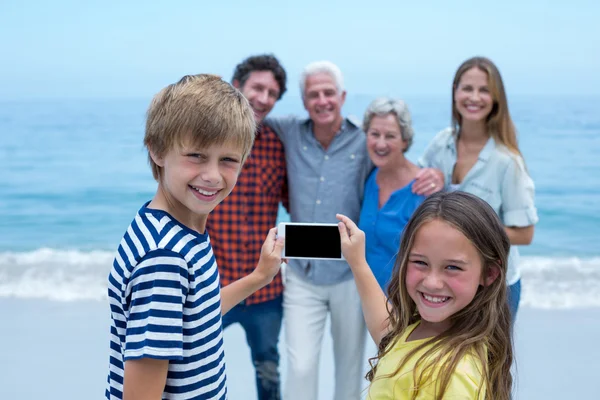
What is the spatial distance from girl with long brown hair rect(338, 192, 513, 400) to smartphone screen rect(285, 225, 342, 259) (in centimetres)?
52

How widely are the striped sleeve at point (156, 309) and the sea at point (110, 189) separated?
2.50 meters

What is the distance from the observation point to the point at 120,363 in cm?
147

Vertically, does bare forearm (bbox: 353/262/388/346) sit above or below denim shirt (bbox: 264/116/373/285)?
below

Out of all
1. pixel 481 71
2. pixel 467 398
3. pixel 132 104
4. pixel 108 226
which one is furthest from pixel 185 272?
pixel 132 104

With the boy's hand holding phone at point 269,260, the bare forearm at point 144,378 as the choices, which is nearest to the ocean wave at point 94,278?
the boy's hand holding phone at point 269,260

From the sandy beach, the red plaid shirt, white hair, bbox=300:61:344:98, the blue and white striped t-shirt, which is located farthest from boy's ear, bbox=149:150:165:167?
the sandy beach

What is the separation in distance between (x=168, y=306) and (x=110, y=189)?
11719 millimetres

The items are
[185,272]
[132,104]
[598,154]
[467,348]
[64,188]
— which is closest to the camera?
[185,272]

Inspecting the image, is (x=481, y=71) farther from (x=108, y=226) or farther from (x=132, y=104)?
(x=132, y=104)

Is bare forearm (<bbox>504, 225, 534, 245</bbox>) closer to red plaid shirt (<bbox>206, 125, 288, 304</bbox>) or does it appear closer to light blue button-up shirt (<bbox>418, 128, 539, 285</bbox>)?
light blue button-up shirt (<bbox>418, 128, 539, 285</bbox>)

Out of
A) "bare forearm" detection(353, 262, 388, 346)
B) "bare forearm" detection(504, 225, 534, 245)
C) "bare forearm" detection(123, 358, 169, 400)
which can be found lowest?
"bare forearm" detection(123, 358, 169, 400)

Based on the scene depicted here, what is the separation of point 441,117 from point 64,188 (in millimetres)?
9069

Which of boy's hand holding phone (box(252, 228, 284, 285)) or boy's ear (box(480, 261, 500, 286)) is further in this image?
boy's hand holding phone (box(252, 228, 284, 285))

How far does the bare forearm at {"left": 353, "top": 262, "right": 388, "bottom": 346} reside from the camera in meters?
1.87
